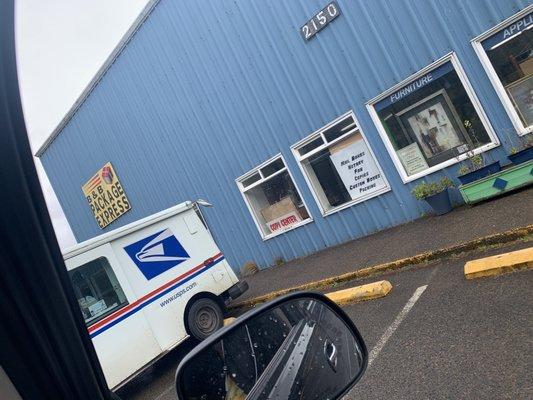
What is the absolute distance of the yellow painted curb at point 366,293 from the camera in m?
6.07

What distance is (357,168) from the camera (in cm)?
985

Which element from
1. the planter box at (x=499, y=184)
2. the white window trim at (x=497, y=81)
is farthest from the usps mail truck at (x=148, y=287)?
the white window trim at (x=497, y=81)

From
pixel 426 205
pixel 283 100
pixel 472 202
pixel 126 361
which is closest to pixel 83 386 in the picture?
pixel 126 361

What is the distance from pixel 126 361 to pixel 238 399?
5906 millimetres

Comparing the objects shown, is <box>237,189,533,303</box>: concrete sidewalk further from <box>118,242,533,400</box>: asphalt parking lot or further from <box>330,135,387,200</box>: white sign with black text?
<box>330,135,387,200</box>: white sign with black text

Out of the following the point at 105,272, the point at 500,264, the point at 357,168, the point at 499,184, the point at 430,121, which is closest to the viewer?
the point at 500,264

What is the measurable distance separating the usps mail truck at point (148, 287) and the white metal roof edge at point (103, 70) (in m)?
6.67

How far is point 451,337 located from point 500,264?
1.32m

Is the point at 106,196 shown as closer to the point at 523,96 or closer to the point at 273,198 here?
the point at 273,198

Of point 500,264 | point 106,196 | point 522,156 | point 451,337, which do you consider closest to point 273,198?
point 522,156

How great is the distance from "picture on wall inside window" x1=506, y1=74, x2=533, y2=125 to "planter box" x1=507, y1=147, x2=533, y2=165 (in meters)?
0.69

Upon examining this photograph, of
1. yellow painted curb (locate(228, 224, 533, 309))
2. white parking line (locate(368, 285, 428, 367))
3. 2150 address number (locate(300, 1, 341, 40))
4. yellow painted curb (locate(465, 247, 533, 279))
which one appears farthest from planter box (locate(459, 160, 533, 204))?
2150 address number (locate(300, 1, 341, 40))

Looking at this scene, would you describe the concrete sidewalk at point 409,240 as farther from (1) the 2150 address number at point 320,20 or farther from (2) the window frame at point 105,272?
(1) the 2150 address number at point 320,20

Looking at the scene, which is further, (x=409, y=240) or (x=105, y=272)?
(x=409, y=240)
